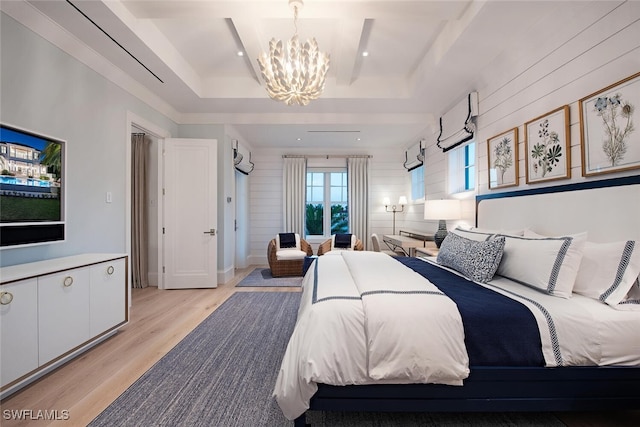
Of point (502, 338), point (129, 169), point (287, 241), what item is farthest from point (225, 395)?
point (287, 241)

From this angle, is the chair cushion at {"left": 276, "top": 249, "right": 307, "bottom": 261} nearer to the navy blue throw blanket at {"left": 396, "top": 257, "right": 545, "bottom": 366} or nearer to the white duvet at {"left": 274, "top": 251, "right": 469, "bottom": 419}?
the white duvet at {"left": 274, "top": 251, "right": 469, "bottom": 419}

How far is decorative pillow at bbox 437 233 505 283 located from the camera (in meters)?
1.88

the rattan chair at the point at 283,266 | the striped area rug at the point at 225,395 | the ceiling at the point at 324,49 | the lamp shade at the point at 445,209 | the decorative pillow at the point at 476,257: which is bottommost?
the striped area rug at the point at 225,395

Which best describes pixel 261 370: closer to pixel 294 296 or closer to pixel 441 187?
pixel 294 296

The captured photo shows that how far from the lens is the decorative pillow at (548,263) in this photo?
1566 mm

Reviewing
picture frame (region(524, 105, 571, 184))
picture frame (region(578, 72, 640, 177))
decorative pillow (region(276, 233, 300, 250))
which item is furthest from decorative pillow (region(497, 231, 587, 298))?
decorative pillow (region(276, 233, 300, 250))

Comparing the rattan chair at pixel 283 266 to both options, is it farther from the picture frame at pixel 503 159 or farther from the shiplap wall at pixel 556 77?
the picture frame at pixel 503 159

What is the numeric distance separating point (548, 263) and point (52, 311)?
316 cm

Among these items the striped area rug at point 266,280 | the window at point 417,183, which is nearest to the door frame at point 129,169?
the striped area rug at point 266,280

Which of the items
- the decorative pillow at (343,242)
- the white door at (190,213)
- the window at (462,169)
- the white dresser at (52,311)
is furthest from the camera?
the decorative pillow at (343,242)

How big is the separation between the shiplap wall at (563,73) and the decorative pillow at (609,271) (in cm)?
49

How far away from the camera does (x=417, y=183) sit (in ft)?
18.2

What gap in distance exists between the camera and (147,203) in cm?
433

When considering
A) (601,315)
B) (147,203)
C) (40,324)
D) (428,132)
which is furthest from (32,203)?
(428,132)
